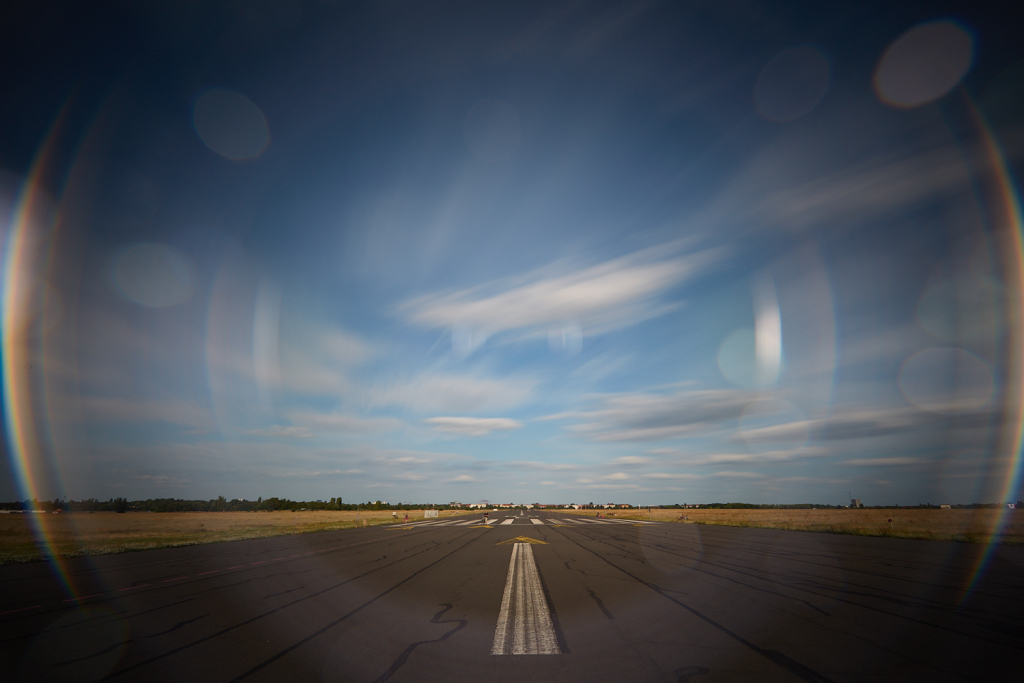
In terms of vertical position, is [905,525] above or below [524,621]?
below

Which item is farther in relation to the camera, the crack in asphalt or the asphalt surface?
the asphalt surface

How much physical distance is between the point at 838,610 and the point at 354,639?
1067cm

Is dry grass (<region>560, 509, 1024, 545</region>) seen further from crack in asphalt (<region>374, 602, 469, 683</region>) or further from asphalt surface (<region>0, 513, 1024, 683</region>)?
crack in asphalt (<region>374, 602, 469, 683</region>)

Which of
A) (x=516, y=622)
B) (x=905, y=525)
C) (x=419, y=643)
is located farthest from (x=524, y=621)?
(x=905, y=525)

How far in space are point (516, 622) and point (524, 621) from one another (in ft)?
0.66

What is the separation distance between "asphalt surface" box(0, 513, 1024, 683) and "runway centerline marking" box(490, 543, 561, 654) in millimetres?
68

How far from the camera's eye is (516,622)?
9977 mm

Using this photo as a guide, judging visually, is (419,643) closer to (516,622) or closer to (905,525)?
(516,622)

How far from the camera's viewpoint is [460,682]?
6.60 meters

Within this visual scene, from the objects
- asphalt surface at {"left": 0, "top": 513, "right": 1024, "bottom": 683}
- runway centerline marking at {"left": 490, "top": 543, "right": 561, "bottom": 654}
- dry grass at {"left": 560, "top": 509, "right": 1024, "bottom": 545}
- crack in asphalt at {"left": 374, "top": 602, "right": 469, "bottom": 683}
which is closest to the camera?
crack in asphalt at {"left": 374, "top": 602, "right": 469, "bottom": 683}

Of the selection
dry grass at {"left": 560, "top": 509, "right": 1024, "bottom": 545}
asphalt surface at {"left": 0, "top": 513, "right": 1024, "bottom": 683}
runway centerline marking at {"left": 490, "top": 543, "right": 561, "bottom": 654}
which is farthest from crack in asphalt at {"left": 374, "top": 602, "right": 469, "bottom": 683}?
dry grass at {"left": 560, "top": 509, "right": 1024, "bottom": 545}

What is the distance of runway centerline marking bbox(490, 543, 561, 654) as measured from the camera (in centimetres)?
827

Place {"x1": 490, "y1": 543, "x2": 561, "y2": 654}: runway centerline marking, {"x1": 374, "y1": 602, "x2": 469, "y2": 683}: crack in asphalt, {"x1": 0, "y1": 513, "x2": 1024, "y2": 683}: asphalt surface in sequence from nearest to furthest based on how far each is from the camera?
{"x1": 374, "y1": 602, "x2": 469, "y2": 683}: crack in asphalt → {"x1": 0, "y1": 513, "x2": 1024, "y2": 683}: asphalt surface → {"x1": 490, "y1": 543, "x2": 561, "y2": 654}: runway centerline marking

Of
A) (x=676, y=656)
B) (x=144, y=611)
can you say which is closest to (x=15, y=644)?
(x=144, y=611)
